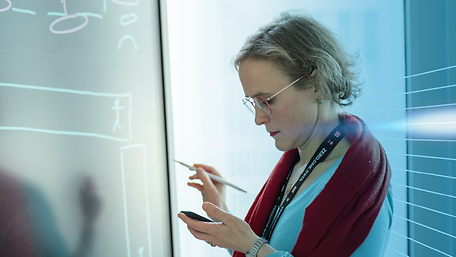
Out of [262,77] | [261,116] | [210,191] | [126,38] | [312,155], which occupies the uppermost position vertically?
[126,38]

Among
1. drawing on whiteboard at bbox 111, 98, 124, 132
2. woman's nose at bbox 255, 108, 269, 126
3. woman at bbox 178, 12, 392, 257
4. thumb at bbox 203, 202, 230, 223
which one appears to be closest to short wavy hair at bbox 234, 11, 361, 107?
woman at bbox 178, 12, 392, 257

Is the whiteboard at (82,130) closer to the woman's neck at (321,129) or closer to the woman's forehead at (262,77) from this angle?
the woman's forehead at (262,77)

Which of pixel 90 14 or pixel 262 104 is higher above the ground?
pixel 90 14

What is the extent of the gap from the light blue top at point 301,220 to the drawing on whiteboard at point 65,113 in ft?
2.49

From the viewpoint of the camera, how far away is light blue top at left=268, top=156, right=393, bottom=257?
565 millimetres

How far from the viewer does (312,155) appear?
752 millimetres

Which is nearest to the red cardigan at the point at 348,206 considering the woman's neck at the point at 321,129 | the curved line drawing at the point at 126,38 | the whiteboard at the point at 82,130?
the woman's neck at the point at 321,129

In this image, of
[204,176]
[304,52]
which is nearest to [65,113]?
[204,176]

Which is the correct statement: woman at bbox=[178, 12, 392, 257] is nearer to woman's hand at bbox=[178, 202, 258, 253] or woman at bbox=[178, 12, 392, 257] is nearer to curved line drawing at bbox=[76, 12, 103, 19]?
woman's hand at bbox=[178, 202, 258, 253]

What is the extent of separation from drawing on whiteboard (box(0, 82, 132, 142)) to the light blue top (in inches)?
29.8

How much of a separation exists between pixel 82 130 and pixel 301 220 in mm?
823

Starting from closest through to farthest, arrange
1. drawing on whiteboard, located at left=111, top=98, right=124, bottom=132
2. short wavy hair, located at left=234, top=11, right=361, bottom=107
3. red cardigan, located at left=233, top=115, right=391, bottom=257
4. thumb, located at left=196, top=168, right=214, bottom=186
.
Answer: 1. red cardigan, located at left=233, top=115, right=391, bottom=257
2. short wavy hair, located at left=234, top=11, right=361, bottom=107
3. thumb, located at left=196, top=168, right=214, bottom=186
4. drawing on whiteboard, located at left=111, top=98, right=124, bottom=132

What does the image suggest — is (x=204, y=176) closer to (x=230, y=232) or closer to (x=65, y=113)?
(x=230, y=232)

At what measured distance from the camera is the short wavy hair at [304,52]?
0.66 metres
